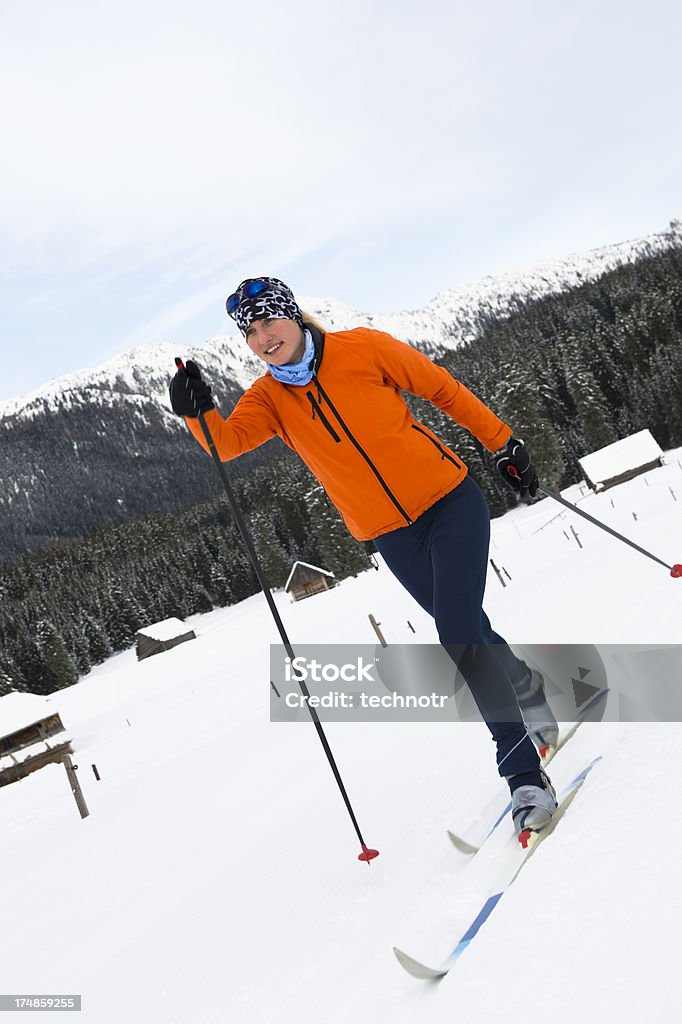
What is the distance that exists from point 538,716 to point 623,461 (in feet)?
153

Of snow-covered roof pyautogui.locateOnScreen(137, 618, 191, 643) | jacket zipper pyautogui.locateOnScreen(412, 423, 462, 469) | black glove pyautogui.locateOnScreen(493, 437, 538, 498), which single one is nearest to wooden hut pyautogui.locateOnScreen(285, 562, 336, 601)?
snow-covered roof pyautogui.locateOnScreen(137, 618, 191, 643)

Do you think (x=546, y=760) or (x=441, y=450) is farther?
(x=546, y=760)

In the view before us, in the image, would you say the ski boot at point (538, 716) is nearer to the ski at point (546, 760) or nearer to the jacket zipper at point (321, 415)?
the ski at point (546, 760)

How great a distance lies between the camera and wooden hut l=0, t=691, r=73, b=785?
103ft

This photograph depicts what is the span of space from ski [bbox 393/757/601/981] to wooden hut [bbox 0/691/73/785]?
32963 mm

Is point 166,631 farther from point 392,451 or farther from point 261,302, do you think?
point 392,451

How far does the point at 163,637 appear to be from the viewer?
60969 millimetres

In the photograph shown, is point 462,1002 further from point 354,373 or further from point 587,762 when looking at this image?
point 354,373

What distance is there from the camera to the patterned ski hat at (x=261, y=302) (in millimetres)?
2980

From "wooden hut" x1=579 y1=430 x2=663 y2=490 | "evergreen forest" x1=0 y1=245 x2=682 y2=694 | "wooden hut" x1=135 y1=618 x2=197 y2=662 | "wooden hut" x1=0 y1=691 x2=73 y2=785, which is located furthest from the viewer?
"wooden hut" x1=135 y1=618 x2=197 y2=662

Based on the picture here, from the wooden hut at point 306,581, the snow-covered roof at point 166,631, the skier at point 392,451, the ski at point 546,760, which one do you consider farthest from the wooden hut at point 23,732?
the skier at point 392,451

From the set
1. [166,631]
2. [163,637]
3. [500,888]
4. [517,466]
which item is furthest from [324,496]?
[500,888]

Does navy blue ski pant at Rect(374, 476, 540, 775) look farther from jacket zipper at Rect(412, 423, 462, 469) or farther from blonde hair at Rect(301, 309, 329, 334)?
blonde hair at Rect(301, 309, 329, 334)

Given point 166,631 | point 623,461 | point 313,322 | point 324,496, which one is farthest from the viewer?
point 166,631
